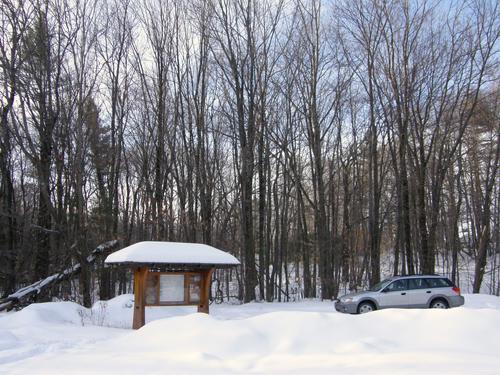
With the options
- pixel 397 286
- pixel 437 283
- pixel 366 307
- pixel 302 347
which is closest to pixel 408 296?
pixel 397 286

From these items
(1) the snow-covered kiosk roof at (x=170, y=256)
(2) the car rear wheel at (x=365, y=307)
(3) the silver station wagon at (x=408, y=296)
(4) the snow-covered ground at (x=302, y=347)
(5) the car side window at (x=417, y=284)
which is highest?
(1) the snow-covered kiosk roof at (x=170, y=256)

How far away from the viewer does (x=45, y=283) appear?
20156 mm

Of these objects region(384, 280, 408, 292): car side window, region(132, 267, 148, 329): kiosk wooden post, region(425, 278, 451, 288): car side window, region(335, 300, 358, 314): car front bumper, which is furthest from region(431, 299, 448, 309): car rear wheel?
region(132, 267, 148, 329): kiosk wooden post

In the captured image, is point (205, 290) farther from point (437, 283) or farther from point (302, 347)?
point (437, 283)

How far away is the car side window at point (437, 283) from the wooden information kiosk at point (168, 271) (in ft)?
26.9

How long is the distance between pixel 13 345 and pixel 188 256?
4.81 meters

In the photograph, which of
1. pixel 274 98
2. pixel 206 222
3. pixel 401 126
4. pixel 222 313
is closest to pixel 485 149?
pixel 401 126

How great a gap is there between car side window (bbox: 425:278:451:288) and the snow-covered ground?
10589mm

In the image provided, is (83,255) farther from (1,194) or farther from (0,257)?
(1,194)

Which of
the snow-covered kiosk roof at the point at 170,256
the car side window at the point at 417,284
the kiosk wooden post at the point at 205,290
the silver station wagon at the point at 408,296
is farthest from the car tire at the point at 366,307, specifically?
the kiosk wooden post at the point at 205,290

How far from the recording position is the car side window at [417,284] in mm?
17062

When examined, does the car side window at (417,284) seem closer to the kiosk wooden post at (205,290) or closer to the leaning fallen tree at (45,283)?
the kiosk wooden post at (205,290)

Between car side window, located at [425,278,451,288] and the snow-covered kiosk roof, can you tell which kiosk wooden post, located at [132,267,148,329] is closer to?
the snow-covered kiosk roof

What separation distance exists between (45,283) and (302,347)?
1709 cm
